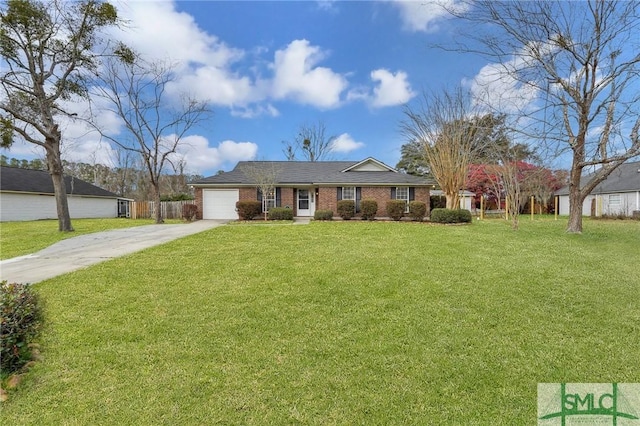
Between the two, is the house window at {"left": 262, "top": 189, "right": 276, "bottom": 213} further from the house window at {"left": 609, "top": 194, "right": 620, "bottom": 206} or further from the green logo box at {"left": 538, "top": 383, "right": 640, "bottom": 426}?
the house window at {"left": 609, "top": 194, "right": 620, "bottom": 206}

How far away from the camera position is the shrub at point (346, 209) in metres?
17.5

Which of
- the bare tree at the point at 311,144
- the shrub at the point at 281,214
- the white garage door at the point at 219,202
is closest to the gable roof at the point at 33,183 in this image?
the white garage door at the point at 219,202

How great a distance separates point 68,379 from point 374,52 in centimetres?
1676

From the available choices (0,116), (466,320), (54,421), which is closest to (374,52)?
(466,320)

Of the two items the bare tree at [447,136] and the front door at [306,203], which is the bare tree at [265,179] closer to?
the front door at [306,203]

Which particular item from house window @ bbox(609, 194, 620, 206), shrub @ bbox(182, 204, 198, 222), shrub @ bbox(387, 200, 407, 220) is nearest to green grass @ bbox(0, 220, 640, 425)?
shrub @ bbox(387, 200, 407, 220)

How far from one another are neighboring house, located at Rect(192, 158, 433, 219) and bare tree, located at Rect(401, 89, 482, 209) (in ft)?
9.04

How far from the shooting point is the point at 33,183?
22.5 metres

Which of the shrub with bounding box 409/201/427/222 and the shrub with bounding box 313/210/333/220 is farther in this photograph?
the shrub with bounding box 313/210/333/220

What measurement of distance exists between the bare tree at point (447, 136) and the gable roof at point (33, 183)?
86.7ft

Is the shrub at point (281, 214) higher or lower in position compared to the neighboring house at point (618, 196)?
lower

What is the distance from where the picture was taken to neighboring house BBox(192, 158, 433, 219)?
19062 millimetres

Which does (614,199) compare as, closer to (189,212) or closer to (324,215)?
(324,215)

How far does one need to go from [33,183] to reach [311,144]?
2533cm
